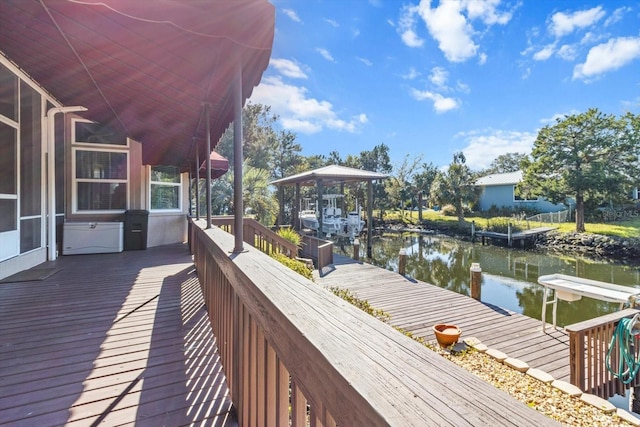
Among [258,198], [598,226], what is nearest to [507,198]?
[598,226]

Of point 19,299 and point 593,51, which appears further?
point 593,51

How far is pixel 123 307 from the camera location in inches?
137

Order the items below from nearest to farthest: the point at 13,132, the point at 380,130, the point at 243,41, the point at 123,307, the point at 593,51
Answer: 1. the point at 243,41
2. the point at 123,307
3. the point at 13,132
4. the point at 593,51
5. the point at 380,130

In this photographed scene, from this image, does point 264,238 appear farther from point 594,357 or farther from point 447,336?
point 594,357

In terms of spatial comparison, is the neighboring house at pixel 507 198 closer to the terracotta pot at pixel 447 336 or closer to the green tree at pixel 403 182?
the green tree at pixel 403 182

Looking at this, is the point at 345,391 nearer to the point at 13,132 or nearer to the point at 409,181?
the point at 13,132

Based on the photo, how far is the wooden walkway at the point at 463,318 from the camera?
14.5 feet

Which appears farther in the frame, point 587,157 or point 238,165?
point 587,157

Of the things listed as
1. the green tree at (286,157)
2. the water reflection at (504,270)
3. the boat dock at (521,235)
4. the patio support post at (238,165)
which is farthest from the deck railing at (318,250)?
the green tree at (286,157)

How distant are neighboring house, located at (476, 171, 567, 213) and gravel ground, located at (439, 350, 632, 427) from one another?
22153 millimetres

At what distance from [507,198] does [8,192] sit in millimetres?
28438

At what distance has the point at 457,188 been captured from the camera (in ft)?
70.3

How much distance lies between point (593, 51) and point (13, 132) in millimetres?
27213

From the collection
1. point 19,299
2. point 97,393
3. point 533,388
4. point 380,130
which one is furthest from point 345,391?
point 380,130
